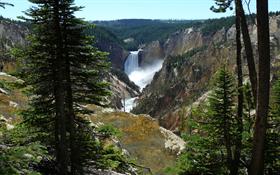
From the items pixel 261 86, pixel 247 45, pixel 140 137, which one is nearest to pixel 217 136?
pixel 247 45

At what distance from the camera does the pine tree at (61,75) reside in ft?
43.9

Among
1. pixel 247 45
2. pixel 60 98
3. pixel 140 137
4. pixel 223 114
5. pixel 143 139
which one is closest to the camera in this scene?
pixel 60 98

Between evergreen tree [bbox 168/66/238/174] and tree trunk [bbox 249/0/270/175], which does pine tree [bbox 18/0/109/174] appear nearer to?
evergreen tree [bbox 168/66/238/174]

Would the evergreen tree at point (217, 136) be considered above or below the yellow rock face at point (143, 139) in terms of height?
above

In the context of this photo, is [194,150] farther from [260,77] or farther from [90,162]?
[260,77]

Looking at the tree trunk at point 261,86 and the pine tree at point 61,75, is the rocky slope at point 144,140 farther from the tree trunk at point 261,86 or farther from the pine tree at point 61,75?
the tree trunk at point 261,86

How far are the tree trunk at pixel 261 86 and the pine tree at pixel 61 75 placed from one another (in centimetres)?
496

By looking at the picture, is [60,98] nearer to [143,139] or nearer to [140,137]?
[143,139]

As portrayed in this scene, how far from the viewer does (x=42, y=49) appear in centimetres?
1348

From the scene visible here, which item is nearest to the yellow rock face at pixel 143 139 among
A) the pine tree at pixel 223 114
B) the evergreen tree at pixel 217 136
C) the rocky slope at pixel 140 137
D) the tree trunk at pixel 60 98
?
the rocky slope at pixel 140 137

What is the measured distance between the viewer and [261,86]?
10719 mm

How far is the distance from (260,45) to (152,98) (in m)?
149

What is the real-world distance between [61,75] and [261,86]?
17.4 ft

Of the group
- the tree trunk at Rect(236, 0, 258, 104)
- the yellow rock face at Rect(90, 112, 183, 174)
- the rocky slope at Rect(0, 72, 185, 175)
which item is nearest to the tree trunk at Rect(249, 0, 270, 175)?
the tree trunk at Rect(236, 0, 258, 104)
